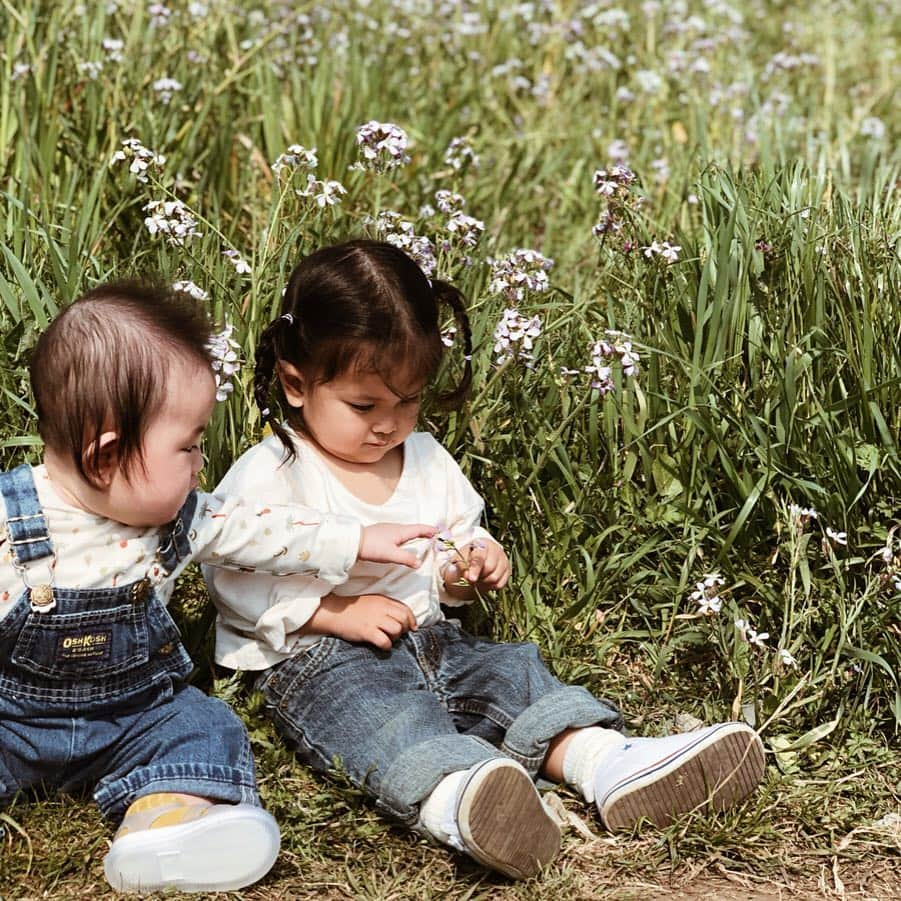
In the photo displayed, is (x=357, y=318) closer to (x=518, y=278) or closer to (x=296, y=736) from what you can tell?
(x=518, y=278)

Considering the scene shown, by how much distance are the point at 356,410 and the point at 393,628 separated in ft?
1.46

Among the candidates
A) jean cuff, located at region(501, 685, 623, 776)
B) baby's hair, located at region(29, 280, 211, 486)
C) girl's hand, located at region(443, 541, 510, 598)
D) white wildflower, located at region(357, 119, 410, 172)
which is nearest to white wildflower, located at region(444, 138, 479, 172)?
white wildflower, located at region(357, 119, 410, 172)

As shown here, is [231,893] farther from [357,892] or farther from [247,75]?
[247,75]

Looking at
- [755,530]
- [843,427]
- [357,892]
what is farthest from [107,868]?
→ [843,427]

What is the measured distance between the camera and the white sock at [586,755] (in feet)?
8.50

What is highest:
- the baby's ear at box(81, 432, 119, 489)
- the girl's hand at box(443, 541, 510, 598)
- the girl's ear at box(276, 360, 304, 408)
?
the baby's ear at box(81, 432, 119, 489)

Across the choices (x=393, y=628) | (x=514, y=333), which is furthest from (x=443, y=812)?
(x=514, y=333)

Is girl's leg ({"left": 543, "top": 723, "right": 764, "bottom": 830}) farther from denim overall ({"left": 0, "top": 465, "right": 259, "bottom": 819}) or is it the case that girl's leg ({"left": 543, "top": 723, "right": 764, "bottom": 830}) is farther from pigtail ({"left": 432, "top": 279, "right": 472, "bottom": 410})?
pigtail ({"left": 432, "top": 279, "right": 472, "bottom": 410})

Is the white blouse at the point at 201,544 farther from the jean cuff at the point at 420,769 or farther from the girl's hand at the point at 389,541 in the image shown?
the jean cuff at the point at 420,769

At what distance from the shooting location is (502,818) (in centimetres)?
227

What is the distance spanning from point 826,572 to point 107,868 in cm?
163

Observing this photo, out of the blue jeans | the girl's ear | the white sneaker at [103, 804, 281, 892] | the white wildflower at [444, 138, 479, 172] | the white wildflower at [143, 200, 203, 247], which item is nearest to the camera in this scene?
the white sneaker at [103, 804, 281, 892]

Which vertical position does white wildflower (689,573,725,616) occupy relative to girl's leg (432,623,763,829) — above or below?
above

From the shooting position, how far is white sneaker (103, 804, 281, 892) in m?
2.22
